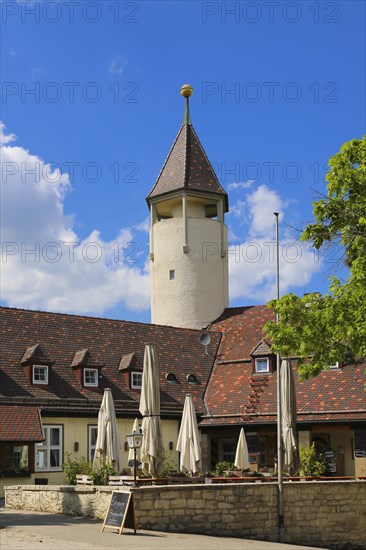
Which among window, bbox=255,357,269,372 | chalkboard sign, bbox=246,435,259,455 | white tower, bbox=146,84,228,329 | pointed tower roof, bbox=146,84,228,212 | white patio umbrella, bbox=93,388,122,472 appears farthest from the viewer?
pointed tower roof, bbox=146,84,228,212

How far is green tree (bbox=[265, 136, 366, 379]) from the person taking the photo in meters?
21.3

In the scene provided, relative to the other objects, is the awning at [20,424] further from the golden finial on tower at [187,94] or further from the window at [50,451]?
the golden finial on tower at [187,94]

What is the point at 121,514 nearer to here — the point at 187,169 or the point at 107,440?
the point at 107,440

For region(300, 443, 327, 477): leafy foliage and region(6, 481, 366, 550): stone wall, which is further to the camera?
region(300, 443, 327, 477): leafy foliage

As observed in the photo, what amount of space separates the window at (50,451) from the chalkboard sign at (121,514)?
453 inches

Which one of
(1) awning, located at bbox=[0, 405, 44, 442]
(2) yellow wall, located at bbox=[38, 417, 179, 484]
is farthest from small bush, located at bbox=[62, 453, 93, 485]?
(1) awning, located at bbox=[0, 405, 44, 442]

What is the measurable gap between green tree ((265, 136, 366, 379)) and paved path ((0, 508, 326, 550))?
4835mm

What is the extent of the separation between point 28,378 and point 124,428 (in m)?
4.27

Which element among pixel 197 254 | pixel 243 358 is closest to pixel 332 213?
pixel 243 358

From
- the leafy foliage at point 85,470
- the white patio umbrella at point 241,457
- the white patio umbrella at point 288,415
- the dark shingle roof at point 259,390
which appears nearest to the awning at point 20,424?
the leafy foliage at point 85,470

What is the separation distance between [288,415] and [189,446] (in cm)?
345

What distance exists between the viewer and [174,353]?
37969 millimetres

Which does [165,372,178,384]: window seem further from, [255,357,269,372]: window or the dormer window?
the dormer window

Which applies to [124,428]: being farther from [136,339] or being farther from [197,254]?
[197,254]
